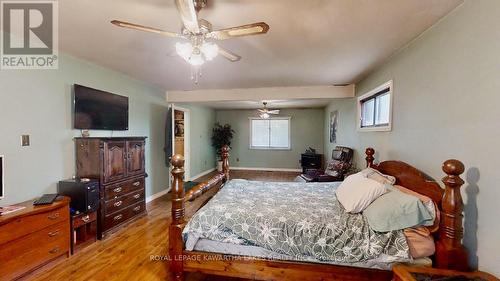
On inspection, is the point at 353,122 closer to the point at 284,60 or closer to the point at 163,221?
the point at 284,60

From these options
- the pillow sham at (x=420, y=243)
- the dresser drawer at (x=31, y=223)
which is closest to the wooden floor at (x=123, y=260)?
the dresser drawer at (x=31, y=223)

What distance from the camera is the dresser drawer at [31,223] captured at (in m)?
1.95

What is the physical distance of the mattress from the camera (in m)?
1.68

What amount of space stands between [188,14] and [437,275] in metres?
2.22

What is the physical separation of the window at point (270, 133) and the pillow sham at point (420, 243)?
6.37 m

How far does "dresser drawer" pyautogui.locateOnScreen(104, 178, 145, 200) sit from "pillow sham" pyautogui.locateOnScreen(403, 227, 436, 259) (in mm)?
3320

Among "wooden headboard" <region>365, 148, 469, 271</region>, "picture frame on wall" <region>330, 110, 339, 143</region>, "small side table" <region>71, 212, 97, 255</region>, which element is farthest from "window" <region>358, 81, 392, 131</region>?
"small side table" <region>71, 212, 97, 255</region>

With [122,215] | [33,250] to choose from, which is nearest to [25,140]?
[33,250]

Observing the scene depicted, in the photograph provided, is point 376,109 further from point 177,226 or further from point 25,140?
point 25,140

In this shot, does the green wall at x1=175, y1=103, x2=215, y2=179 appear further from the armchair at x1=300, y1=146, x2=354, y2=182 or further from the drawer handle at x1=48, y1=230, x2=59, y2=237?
the drawer handle at x1=48, y1=230, x2=59, y2=237

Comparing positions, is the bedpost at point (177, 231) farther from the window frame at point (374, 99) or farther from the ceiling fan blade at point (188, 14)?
the window frame at point (374, 99)

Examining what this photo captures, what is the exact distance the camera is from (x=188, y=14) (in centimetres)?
138

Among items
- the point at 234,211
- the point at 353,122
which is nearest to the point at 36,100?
the point at 234,211

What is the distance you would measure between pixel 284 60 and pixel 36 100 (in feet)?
9.57
